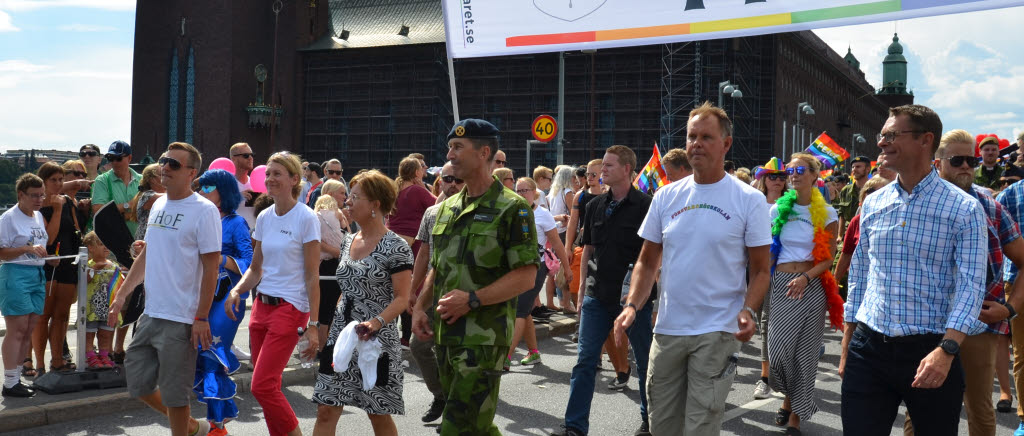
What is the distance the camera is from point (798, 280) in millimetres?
6824

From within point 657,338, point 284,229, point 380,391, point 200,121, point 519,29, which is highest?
point 200,121

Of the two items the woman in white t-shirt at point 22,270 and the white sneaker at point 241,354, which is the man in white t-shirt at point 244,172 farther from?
the woman in white t-shirt at point 22,270

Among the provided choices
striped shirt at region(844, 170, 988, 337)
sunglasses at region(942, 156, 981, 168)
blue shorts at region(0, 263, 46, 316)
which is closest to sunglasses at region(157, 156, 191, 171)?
blue shorts at region(0, 263, 46, 316)

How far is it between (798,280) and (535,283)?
2.16 metres

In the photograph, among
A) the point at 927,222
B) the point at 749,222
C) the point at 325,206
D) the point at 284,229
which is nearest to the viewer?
the point at 927,222

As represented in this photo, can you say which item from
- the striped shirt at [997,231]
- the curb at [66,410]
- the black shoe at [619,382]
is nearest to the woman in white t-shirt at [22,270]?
the curb at [66,410]

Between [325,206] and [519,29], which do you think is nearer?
[519,29]

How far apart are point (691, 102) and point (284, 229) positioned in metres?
57.1

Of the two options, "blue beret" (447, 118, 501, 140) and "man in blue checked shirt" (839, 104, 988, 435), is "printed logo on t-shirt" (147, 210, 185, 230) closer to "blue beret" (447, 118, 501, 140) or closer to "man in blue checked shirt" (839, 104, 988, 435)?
"blue beret" (447, 118, 501, 140)

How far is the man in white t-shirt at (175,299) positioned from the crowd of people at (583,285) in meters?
0.01

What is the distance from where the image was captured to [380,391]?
511 centimetres

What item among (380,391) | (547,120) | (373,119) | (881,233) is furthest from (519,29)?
(373,119)

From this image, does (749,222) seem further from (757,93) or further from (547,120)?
(757,93)

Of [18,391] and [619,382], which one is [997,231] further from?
[18,391]
